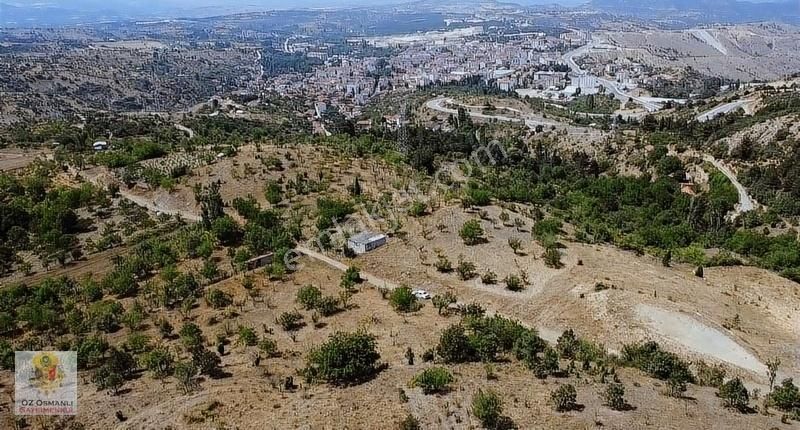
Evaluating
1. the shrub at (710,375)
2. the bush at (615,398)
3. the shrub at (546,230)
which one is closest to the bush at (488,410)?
the bush at (615,398)

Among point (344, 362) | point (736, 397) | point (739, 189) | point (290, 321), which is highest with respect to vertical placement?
point (344, 362)

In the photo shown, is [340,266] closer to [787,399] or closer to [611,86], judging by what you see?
[787,399]

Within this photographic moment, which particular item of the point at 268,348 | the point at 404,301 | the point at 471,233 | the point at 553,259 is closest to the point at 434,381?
the point at 268,348

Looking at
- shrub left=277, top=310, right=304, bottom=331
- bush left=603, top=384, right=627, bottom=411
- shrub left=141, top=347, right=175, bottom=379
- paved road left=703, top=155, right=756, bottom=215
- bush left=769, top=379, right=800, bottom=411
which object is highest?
bush left=603, top=384, right=627, bottom=411

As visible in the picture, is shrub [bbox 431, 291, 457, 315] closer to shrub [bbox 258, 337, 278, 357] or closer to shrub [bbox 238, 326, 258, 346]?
shrub [bbox 258, 337, 278, 357]

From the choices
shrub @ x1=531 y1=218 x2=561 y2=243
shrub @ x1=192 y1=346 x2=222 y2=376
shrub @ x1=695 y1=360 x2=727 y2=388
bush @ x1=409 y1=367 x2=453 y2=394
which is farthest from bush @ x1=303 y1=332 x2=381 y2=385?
shrub @ x1=531 y1=218 x2=561 y2=243

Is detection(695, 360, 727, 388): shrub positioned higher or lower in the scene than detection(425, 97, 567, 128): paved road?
higher
